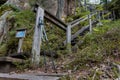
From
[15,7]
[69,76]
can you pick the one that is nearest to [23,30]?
[69,76]

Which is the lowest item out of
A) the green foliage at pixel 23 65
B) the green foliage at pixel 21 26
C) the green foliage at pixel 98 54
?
the green foliage at pixel 23 65

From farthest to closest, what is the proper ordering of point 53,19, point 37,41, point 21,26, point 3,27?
1. point 3,27
2. point 21,26
3. point 53,19
4. point 37,41

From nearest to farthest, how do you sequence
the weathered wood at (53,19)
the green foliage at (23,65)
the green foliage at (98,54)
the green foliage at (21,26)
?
the green foliage at (98,54) < the green foliage at (23,65) < the weathered wood at (53,19) < the green foliage at (21,26)

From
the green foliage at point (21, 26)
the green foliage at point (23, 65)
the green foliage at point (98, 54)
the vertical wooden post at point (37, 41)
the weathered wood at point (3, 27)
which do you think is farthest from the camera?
the weathered wood at point (3, 27)

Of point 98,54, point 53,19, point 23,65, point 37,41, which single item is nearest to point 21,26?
point 53,19

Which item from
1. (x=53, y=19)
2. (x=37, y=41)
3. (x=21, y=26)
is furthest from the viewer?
(x=21, y=26)

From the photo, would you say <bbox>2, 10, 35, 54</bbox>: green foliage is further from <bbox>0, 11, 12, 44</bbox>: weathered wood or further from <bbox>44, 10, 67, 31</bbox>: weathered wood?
<bbox>44, 10, 67, 31</bbox>: weathered wood

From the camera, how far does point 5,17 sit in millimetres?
9781

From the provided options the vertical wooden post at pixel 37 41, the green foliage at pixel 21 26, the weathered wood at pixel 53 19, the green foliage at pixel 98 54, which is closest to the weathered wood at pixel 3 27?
the green foliage at pixel 21 26

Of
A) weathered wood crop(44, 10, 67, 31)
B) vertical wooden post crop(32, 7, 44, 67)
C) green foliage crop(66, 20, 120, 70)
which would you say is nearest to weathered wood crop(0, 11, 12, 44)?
weathered wood crop(44, 10, 67, 31)

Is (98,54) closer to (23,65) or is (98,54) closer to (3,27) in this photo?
(23,65)

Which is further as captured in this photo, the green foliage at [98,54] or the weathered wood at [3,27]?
the weathered wood at [3,27]

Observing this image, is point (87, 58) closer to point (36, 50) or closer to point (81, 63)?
point (81, 63)

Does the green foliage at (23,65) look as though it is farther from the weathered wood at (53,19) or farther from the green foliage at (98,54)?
the weathered wood at (53,19)
